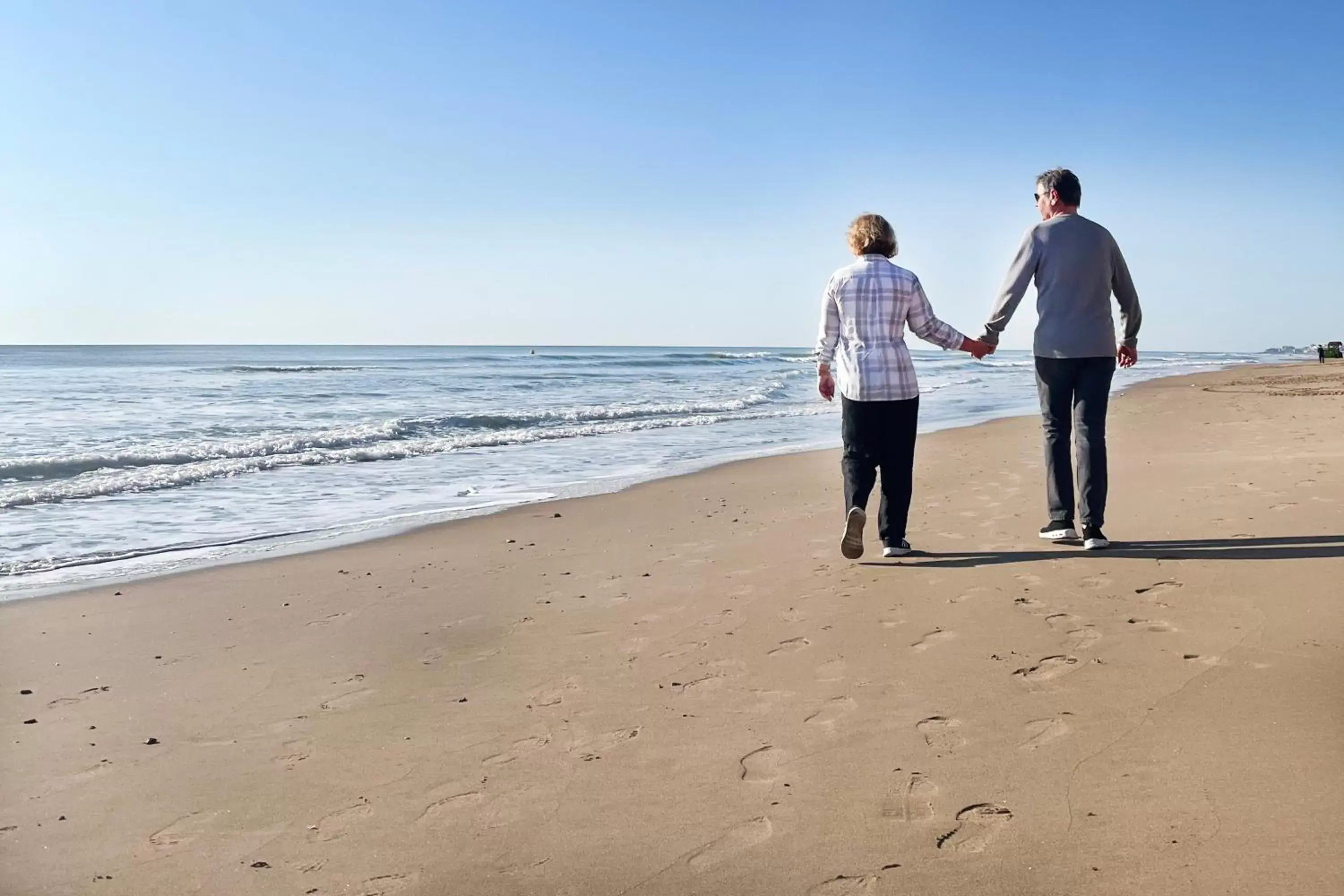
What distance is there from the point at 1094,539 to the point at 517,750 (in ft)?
10.3

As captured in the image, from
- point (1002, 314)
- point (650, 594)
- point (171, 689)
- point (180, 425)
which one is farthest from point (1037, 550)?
point (180, 425)

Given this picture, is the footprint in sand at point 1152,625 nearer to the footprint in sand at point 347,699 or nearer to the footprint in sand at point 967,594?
Result: the footprint in sand at point 967,594

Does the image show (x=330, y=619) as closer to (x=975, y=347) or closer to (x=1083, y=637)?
(x=1083, y=637)

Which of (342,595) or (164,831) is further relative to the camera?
(342,595)

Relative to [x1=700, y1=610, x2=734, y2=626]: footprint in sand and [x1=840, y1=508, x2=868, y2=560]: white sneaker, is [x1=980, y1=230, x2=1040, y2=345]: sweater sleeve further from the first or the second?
[x1=700, y1=610, x2=734, y2=626]: footprint in sand

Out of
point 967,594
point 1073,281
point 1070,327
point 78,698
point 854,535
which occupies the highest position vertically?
point 1073,281

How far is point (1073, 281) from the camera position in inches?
186

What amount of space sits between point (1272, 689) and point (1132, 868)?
114 centimetres

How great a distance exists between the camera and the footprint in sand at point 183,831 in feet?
7.13

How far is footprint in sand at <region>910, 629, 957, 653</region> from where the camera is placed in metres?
3.24

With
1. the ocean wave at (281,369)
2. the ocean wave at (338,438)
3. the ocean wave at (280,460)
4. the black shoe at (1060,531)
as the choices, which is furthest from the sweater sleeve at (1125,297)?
the ocean wave at (281,369)

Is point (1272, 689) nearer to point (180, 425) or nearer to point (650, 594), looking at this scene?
point (650, 594)

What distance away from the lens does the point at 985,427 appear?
1292cm

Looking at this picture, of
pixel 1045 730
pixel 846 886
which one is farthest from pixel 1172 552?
pixel 846 886
